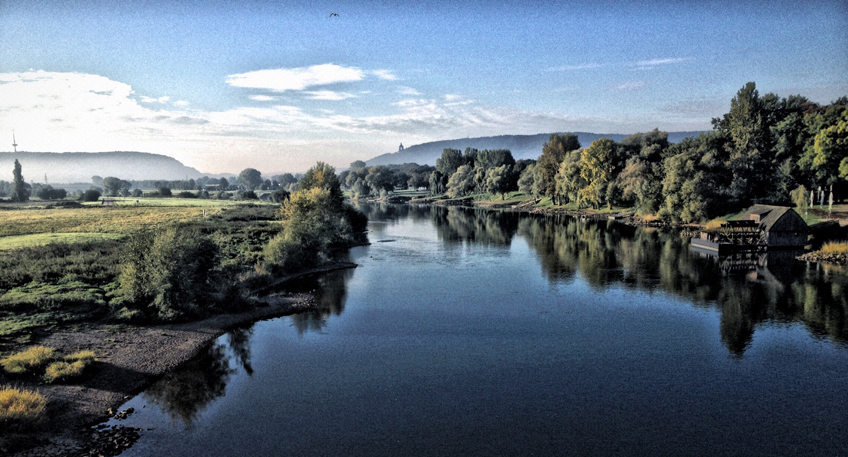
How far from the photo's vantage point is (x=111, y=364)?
85.9ft

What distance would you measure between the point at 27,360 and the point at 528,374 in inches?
1001

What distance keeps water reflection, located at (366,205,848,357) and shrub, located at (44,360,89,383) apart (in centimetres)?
3539

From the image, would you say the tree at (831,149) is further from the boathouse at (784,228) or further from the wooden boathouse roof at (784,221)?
the boathouse at (784,228)

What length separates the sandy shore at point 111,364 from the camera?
65.1 ft

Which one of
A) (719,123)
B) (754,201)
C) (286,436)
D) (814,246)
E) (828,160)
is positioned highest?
(719,123)

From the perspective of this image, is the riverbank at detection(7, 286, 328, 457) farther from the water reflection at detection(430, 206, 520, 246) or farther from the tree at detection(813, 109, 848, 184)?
the tree at detection(813, 109, 848, 184)

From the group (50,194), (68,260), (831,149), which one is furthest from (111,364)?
(50,194)

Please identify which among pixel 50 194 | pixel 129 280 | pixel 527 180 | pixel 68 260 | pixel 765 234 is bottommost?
pixel 129 280

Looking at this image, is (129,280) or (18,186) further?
(18,186)

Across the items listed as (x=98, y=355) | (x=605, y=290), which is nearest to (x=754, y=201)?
(x=605, y=290)

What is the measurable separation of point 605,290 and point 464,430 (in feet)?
88.9

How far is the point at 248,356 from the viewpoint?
94.6ft

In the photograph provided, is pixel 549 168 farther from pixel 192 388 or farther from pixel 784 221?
pixel 192 388

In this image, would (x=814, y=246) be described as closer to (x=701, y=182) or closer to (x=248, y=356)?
(x=701, y=182)
